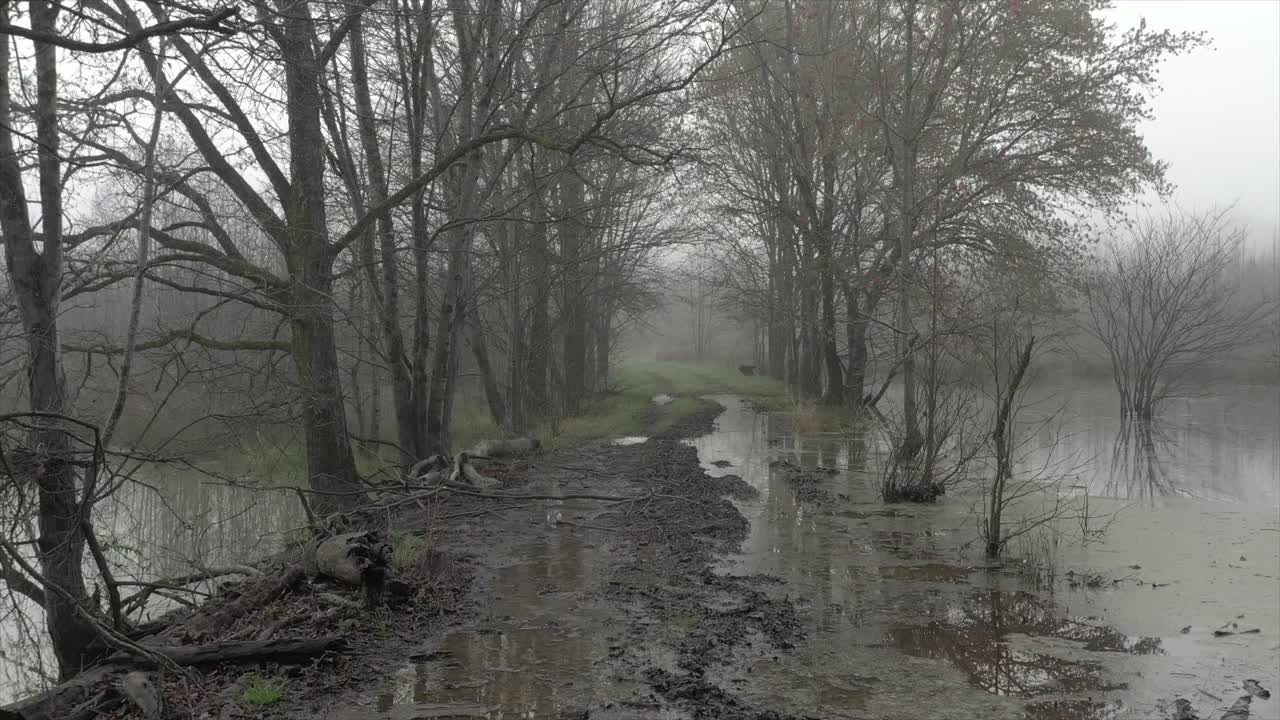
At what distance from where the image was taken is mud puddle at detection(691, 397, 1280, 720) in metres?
5.10

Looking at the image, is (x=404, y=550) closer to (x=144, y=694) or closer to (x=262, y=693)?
(x=262, y=693)

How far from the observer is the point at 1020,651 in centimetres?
586

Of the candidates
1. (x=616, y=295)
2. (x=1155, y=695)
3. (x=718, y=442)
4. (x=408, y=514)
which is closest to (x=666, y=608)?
(x=1155, y=695)

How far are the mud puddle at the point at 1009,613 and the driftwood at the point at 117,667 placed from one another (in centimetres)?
257

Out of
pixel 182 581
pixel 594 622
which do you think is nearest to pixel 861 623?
pixel 594 622

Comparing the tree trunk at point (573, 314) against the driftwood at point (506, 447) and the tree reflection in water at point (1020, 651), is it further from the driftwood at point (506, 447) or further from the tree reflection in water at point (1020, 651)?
the tree reflection in water at point (1020, 651)

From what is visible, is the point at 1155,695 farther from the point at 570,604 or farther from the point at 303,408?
the point at 303,408

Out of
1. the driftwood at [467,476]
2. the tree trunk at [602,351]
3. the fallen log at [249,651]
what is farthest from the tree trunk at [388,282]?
the tree trunk at [602,351]

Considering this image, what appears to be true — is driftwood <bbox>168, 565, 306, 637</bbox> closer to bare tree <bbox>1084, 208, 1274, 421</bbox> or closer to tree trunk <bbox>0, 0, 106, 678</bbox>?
tree trunk <bbox>0, 0, 106, 678</bbox>

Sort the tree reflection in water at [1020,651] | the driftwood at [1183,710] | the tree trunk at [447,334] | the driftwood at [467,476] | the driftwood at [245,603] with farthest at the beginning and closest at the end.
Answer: the tree trunk at [447,334]
the driftwood at [467,476]
the driftwood at [245,603]
the tree reflection in water at [1020,651]
the driftwood at [1183,710]

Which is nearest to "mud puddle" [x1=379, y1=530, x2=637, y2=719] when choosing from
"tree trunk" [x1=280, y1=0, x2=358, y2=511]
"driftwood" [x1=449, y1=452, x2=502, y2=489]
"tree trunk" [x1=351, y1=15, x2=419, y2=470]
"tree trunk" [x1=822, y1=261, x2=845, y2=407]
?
"tree trunk" [x1=280, y1=0, x2=358, y2=511]

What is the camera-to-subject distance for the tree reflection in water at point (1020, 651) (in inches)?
203

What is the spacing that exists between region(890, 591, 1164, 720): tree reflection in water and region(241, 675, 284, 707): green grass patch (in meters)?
3.76

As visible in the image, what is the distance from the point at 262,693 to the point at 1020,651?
4535mm
